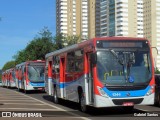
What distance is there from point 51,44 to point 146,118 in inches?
1849

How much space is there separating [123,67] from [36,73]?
21.0m

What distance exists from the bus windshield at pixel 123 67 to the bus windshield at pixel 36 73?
2039 centimetres

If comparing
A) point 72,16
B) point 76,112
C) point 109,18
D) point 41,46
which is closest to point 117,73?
point 76,112

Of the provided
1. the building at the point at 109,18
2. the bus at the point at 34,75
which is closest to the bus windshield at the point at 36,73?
the bus at the point at 34,75

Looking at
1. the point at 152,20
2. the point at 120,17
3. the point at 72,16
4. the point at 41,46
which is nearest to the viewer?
the point at 41,46

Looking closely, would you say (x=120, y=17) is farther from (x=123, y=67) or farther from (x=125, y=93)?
(x=125, y=93)

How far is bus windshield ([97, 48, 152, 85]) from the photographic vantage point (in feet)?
46.4

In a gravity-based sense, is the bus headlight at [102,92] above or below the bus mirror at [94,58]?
below

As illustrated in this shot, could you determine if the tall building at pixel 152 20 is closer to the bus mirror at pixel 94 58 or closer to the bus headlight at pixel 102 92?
the bus mirror at pixel 94 58

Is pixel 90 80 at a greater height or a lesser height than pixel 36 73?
greater

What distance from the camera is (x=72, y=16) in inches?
4284

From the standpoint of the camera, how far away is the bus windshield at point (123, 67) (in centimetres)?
1415

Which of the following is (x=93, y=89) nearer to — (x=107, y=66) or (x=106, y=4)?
(x=107, y=66)

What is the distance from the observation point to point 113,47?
47.6ft
